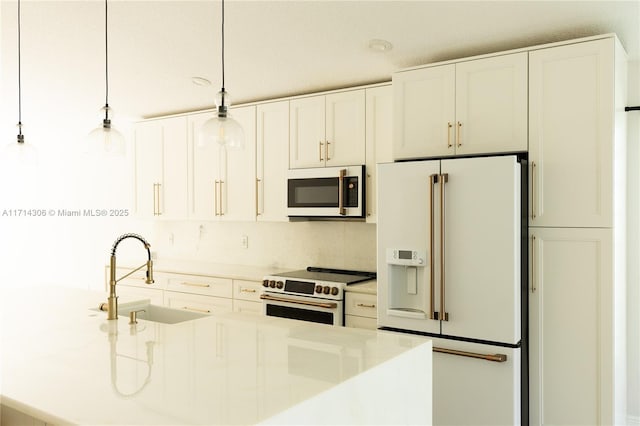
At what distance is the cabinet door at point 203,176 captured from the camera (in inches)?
183

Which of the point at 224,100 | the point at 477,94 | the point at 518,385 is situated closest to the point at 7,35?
the point at 224,100

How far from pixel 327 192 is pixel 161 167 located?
1.95 m

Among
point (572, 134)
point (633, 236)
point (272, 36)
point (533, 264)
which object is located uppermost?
point (272, 36)

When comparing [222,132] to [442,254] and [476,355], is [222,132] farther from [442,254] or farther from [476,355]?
[476,355]

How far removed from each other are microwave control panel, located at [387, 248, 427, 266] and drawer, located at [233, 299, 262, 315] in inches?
57.6

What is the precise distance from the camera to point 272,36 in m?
2.87

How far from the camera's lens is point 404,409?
5.82 feet

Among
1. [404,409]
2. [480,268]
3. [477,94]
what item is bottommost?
[404,409]

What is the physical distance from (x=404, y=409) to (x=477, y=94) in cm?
193

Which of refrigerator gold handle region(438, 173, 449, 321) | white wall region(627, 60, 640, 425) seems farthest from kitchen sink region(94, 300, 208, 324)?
white wall region(627, 60, 640, 425)

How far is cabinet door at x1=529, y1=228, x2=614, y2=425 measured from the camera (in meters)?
2.68

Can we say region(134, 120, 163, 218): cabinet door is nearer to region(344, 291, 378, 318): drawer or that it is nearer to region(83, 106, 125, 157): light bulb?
region(344, 291, 378, 318): drawer

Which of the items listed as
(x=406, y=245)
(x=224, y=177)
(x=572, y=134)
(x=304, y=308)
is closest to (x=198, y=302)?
(x=224, y=177)

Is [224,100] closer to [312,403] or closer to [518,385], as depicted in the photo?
[312,403]
